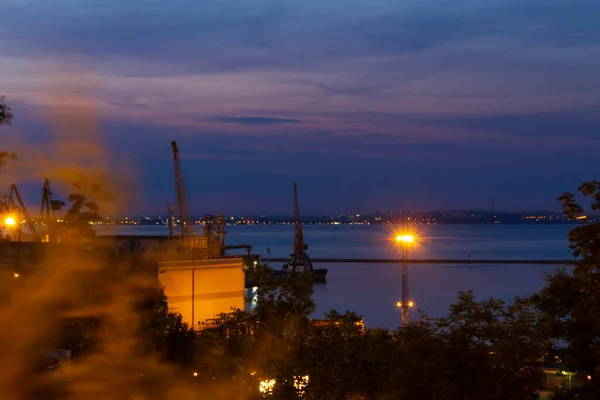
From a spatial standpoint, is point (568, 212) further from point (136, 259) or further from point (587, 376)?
point (136, 259)

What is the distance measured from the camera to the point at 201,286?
15.8 meters

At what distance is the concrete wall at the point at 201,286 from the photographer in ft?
50.3

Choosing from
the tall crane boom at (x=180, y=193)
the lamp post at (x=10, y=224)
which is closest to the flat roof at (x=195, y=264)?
the lamp post at (x=10, y=224)

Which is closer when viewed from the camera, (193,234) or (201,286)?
(201,286)

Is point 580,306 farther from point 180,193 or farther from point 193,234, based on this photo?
point 180,193

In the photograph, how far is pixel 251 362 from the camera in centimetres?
655

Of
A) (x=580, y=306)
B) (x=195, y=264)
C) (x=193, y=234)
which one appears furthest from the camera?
(x=193, y=234)

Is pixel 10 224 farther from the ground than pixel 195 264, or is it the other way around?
pixel 10 224

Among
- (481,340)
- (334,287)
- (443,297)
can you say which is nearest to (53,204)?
(481,340)

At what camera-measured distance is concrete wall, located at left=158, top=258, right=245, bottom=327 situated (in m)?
15.3

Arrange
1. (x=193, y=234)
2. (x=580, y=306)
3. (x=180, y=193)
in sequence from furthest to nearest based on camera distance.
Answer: (x=180, y=193) → (x=193, y=234) → (x=580, y=306)

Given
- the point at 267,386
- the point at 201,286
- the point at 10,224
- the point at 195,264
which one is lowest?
the point at 267,386

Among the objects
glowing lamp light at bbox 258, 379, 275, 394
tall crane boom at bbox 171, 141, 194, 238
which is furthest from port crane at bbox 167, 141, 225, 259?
glowing lamp light at bbox 258, 379, 275, 394

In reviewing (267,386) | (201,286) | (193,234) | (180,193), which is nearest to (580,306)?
(267,386)
